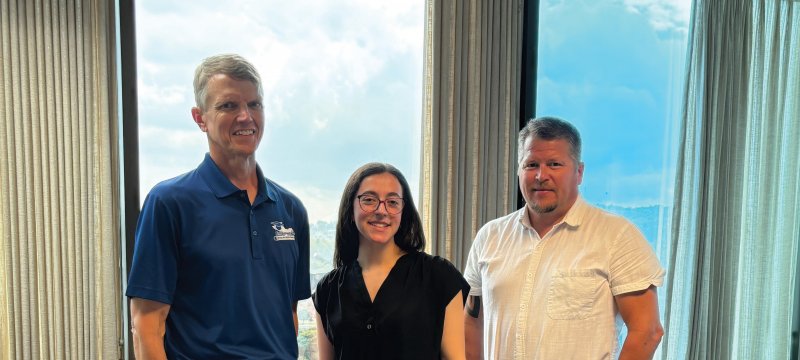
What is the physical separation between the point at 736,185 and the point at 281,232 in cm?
266

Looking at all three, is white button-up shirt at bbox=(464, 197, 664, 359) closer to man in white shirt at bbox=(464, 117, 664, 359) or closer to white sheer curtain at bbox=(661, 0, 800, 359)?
man in white shirt at bbox=(464, 117, 664, 359)

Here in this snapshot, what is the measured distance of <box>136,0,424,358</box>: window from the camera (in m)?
2.68

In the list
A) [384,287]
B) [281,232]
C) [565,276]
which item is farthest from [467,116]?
[281,232]

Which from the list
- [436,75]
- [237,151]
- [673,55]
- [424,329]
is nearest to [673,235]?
[673,55]

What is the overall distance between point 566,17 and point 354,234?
189 cm

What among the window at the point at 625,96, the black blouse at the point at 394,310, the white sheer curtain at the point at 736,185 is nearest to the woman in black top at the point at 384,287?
the black blouse at the point at 394,310

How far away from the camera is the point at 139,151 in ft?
8.74

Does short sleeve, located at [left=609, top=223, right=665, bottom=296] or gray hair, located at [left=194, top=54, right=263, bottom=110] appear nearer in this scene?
gray hair, located at [left=194, top=54, right=263, bottom=110]

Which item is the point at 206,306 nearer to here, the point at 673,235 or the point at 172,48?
the point at 172,48

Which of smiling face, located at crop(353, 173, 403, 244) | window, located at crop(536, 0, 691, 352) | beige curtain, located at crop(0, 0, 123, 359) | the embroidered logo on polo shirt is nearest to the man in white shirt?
smiling face, located at crop(353, 173, 403, 244)

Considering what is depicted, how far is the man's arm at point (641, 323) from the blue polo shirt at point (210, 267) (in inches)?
40.4

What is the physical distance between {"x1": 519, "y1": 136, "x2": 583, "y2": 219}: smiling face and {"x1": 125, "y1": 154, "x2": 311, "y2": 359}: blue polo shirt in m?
0.79

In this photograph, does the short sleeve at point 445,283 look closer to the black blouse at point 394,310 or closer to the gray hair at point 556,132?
the black blouse at point 394,310

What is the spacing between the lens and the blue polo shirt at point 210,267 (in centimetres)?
143
